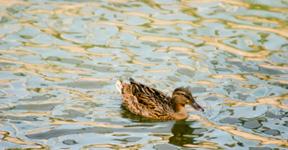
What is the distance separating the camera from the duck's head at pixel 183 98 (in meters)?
13.3

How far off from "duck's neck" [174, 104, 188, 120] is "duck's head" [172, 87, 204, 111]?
3 centimetres

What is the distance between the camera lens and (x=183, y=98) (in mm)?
13430

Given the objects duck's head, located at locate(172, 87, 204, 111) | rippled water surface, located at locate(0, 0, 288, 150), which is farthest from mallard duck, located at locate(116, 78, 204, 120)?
rippled water surface, located at locate(0, 0, 288, 150)

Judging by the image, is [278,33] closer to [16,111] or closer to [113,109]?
[113,109]

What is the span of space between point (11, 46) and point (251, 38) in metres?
5.12

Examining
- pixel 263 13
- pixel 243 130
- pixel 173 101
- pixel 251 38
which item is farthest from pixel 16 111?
pixel 263 13

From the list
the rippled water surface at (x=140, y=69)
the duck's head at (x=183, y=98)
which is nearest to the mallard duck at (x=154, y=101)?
the duck's head at (x=183, y=98)

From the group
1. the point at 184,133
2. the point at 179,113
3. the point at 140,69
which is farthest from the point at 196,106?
the point at 140,69

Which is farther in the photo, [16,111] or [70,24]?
[70,24]

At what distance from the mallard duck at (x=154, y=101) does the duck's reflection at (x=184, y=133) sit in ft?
0.69

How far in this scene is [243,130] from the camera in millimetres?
12719

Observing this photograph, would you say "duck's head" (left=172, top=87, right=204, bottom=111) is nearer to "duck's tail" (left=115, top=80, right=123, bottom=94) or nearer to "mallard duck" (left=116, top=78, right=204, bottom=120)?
"mallard duck" (left=116, top=78, right=204, bottom=120)

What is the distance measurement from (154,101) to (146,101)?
0.14 m

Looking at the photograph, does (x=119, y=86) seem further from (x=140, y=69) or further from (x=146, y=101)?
(x=140, y=69)
